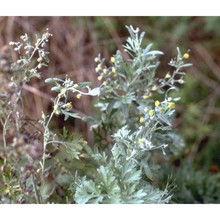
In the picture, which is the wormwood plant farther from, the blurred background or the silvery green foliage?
the blurred background

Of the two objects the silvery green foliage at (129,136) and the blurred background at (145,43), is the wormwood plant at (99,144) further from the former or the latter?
the blurred background at (145,43)

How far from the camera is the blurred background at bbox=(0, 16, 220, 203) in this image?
178 centimetres

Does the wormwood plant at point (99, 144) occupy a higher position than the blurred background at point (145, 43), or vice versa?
the blurred background at point (145, 43)

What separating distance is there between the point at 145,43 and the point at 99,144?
1073mm

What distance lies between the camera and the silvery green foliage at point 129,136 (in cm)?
69

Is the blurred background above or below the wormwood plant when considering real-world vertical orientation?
above

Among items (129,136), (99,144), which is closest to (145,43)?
(99,144)

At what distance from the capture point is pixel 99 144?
35.8 inches

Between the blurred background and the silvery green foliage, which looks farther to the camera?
the blurred background

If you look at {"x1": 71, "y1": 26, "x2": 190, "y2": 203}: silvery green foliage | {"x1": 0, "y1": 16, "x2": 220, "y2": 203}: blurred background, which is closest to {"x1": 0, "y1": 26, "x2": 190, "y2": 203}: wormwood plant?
{"x1": 71, "y1": 26, "x2": 190, "y2": 203}: silvery green foliage

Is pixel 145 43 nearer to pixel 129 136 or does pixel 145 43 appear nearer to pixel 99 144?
pixel 99 144

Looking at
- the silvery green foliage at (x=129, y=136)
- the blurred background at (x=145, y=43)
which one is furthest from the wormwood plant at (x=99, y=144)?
the blurred background at (x=145, y=43)
